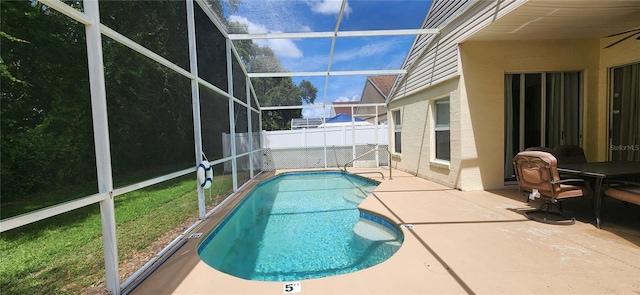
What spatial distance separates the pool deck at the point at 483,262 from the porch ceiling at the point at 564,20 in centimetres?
287

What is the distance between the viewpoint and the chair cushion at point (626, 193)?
2.83m

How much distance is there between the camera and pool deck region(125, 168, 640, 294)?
2.12 metres

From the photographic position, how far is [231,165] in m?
6.25

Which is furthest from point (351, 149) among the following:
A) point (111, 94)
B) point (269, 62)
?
point (111, 94)

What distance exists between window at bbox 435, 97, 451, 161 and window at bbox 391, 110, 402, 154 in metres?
2.42

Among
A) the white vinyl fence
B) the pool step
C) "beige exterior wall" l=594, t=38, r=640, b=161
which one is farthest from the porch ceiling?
the white vinyl fence

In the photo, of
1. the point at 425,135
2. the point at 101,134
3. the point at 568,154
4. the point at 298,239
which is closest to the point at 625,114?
the point at 568,154

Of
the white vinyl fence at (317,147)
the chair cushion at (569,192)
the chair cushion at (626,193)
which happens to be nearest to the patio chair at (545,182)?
the chair cushion at (569,192)

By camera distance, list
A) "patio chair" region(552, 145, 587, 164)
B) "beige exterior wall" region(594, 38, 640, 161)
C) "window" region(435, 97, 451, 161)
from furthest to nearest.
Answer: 1. "window" region(435, 97, 451, 161)
2. "beige exterior wall" region(594, 38, 640, 161)
3. "patio chair" region(552, 145, 587, 164)

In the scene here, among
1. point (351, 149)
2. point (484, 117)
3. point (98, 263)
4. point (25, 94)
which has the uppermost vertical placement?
point (25, 94)

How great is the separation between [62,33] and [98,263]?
4486mm

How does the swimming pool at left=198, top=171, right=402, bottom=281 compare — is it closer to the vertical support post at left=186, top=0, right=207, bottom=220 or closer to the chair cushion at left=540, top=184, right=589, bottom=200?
the vertical support post at left=186, top=0, right=207, bottom=220

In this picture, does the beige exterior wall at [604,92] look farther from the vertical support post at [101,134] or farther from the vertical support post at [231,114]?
the vertical support post at [101,134]

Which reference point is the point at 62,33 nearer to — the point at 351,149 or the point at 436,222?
the point at 436,222
